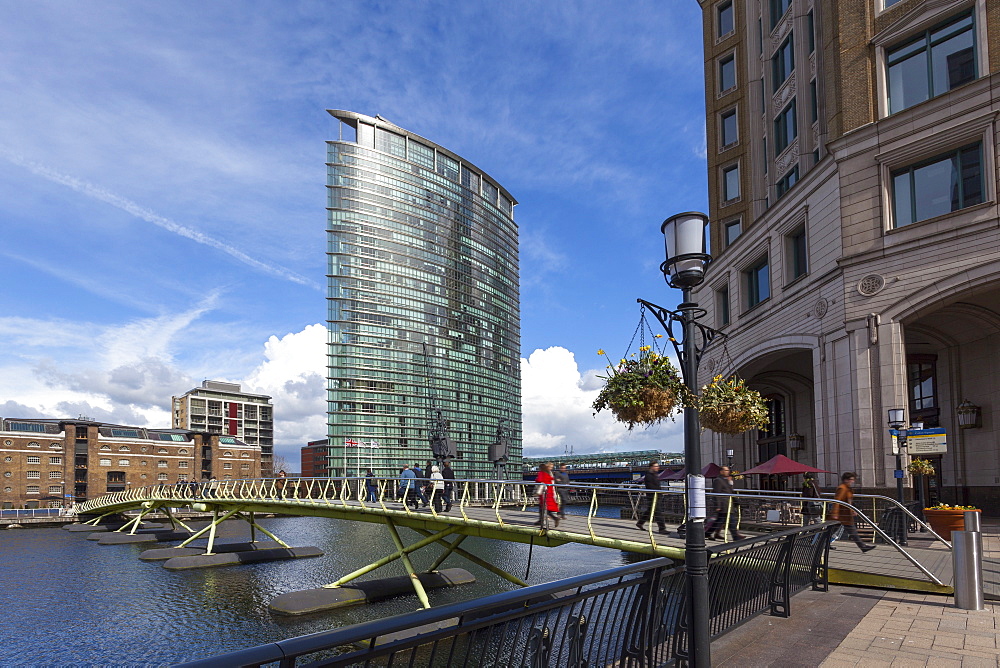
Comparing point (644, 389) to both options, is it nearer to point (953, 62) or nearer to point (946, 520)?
point (946, 520)

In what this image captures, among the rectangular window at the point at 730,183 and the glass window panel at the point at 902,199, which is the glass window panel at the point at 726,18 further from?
the glass window panel at the point at 902,199

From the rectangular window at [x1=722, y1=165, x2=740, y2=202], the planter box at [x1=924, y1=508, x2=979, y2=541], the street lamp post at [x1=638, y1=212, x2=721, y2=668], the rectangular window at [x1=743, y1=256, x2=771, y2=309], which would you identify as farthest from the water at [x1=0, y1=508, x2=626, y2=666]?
the rectangular window at [x1=722, y1=165, x2=740, y2=202]

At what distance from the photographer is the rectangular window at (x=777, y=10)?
31812mm

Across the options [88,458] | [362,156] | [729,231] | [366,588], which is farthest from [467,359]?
[366,588]

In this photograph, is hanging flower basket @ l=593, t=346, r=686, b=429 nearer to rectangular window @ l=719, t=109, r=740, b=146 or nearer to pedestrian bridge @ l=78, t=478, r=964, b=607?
pedestrian bridge @ l=78, t=478, r=964, b=607

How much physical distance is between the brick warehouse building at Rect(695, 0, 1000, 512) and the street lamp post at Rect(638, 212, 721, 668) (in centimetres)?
1035

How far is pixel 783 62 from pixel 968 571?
28289 millimetres

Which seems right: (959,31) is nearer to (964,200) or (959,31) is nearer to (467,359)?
(964,200)

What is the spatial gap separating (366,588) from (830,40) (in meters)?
26.6

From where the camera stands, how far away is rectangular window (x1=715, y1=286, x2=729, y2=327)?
3653cm

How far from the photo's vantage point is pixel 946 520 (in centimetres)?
1734

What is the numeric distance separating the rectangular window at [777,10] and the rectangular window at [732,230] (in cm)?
1017

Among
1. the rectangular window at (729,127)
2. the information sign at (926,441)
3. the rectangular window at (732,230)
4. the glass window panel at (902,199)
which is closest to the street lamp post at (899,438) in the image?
the information sign at (926,441)

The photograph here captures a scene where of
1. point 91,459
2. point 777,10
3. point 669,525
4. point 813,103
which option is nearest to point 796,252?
point 813,103
